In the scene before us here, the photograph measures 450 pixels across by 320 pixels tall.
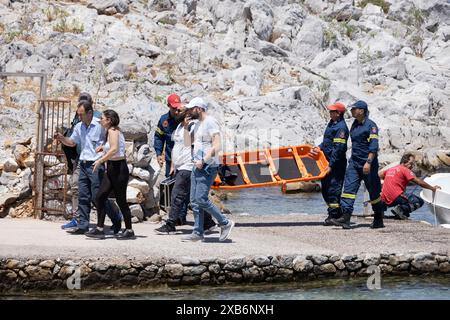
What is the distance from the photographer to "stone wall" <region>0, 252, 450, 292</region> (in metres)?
10.3

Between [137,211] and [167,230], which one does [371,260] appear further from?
[137,211]

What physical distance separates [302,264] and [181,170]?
7.32 feet

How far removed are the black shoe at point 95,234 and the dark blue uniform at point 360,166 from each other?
137 inches

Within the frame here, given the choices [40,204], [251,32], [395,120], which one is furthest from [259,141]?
[40,204]

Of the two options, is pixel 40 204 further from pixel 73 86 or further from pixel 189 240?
pixel 73 86

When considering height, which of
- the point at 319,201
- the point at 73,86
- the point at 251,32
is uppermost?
the point at 251,32

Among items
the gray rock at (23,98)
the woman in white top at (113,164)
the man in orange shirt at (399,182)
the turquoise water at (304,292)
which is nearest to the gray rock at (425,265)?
the turquoise water at (304,292)

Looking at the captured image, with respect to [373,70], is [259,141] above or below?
below

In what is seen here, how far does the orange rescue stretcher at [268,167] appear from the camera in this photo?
1413cm

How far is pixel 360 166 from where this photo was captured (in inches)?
518

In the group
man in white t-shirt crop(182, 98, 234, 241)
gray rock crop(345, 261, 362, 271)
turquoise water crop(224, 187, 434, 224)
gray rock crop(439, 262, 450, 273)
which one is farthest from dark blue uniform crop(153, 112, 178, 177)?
turquoise water crop(224, 187, 434, 224)

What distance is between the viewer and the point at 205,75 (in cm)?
3672

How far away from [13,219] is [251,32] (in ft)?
100

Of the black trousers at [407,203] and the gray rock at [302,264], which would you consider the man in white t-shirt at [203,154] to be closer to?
the gray rock at [302,264]
